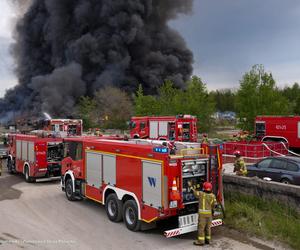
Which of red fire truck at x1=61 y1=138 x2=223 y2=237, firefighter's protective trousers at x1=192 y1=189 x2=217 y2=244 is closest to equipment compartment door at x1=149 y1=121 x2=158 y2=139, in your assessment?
red fire truck at x1=61 y1=138 x2=223 y2=237

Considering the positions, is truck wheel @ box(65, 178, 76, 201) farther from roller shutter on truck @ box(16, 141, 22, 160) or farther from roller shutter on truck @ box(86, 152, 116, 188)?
roller shutter on truck @ box(16, 141, 22, 160)

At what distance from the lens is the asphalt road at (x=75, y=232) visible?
7.98 metres

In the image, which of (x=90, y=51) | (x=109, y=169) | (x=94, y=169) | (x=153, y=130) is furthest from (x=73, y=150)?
(x=90, y=51)

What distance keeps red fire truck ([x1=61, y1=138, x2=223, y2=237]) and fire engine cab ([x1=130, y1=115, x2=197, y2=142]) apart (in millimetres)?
14845

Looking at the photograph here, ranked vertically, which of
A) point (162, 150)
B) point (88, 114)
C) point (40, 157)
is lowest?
point (40, 157)

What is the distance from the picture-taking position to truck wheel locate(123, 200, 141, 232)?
28.6 ft

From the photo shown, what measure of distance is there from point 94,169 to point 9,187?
6316 millimetres

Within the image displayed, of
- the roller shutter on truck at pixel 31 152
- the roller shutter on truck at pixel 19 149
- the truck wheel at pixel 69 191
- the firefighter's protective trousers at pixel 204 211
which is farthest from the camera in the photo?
the roller shutter on truck at pixel 19 149

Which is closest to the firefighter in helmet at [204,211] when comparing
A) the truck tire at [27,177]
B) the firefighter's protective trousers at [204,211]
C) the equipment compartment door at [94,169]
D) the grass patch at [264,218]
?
the firefighter's protective trousers at [204,211]

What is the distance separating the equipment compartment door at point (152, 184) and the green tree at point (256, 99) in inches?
854

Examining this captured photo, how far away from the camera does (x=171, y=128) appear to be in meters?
25.7

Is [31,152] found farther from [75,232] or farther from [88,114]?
[88,114]

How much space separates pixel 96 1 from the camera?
245ft

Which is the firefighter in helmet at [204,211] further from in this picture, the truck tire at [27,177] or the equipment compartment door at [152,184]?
the truck tire at [27,177]
